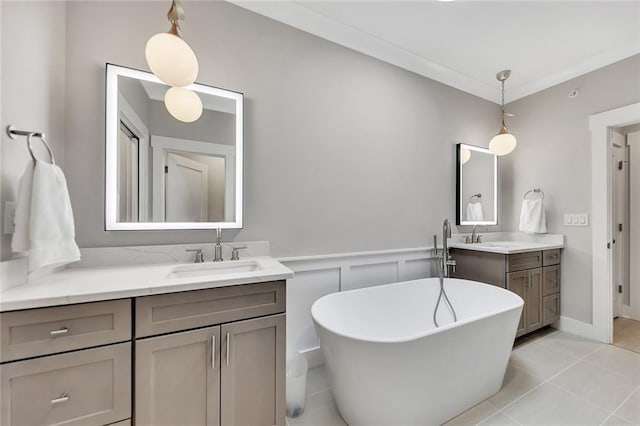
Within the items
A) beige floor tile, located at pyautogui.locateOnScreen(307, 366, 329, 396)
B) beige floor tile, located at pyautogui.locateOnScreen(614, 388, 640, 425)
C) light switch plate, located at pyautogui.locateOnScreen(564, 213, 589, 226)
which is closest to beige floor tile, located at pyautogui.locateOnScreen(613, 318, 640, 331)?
light switch plate, located at pyautogui.locateOnScreen(564, 213, 589, 226)

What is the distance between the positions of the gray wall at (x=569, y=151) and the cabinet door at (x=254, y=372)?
311cm

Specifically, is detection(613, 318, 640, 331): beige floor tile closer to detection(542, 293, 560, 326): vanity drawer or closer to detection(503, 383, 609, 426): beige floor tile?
detection(542, 293, 560, 326): vanity drawer

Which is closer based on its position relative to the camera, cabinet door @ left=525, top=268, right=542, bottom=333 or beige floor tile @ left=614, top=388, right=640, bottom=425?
beige floor tile @ left=614, top=388, right=640, bottom=425

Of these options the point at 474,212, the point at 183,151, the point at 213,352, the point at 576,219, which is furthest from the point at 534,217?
the point at 183,151

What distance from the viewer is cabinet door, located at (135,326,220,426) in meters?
1.03

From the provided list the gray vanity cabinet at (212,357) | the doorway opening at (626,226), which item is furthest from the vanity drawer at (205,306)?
the doorway opening at (626,226)

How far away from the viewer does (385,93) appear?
241cm

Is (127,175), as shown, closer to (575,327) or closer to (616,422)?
(616,422)

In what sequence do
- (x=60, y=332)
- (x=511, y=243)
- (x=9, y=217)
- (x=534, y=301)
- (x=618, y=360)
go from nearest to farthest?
(x=60, y=332) → (x=9, y=217) → (x=618, y=360) → (x=534, y=301) → (x=511, y=243)

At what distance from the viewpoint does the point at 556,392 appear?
1.74 m

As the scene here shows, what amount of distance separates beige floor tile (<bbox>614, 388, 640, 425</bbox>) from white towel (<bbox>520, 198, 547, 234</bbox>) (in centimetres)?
154

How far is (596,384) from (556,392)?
364mm

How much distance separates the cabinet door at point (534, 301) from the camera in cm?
246

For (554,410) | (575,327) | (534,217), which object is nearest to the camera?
(554,410)
